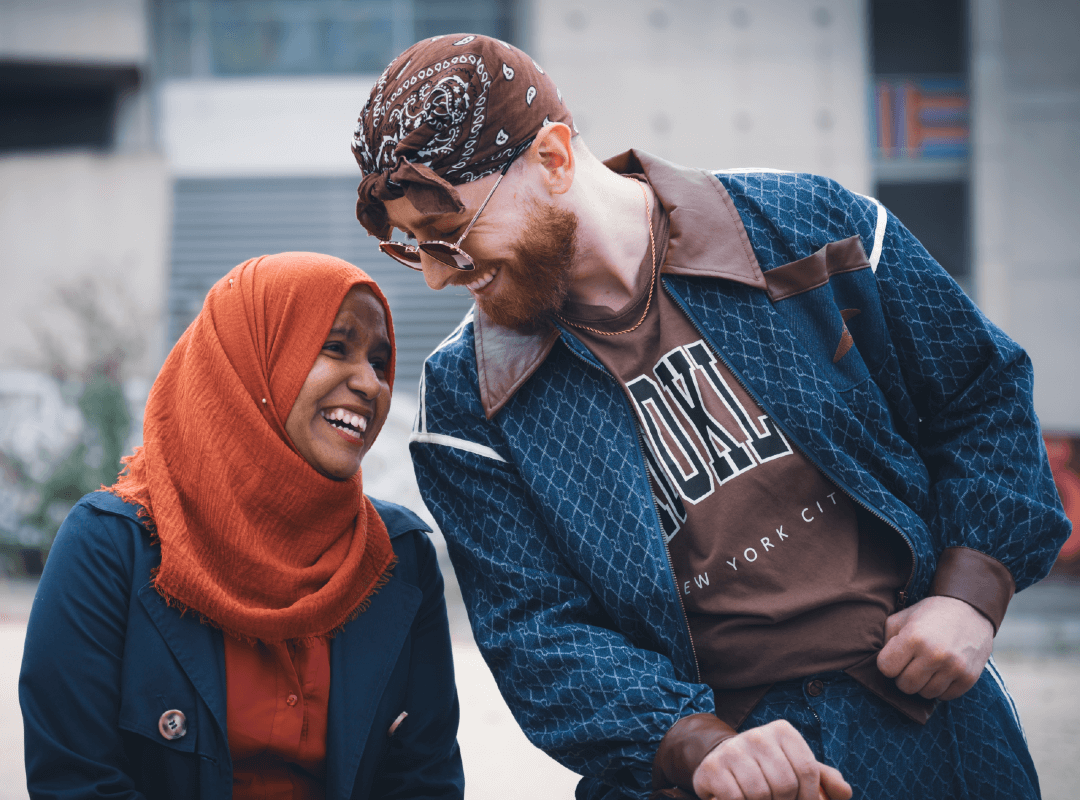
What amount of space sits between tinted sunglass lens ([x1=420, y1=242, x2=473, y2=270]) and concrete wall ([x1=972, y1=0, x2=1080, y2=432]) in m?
9.60

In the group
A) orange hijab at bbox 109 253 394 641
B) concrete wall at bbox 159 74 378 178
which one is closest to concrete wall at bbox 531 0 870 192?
concrete wall at bbox 159 74 378 178

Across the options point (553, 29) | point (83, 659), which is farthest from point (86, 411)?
point (83, 659)

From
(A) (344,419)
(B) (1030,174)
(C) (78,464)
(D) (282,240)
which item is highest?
(A) (344,419)

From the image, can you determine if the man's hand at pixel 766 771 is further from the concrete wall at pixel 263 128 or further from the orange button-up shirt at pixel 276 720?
the concrete wall at pixel 263 128

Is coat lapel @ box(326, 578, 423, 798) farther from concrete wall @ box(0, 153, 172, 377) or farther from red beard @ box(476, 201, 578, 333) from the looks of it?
concrete wall @ box(0, 153, 172, 377)

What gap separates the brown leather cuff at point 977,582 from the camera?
5.72 ft

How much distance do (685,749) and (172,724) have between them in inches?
41.9

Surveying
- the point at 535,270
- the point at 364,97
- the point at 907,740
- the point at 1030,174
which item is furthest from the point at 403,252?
the point at 1030,174

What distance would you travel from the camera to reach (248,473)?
209cm

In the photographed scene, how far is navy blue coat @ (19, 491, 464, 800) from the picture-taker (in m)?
1.85

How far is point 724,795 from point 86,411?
8.69 metres

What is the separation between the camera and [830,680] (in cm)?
175

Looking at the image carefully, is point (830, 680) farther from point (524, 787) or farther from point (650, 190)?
point (524, 787)

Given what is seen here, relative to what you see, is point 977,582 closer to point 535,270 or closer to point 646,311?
point 646,311
